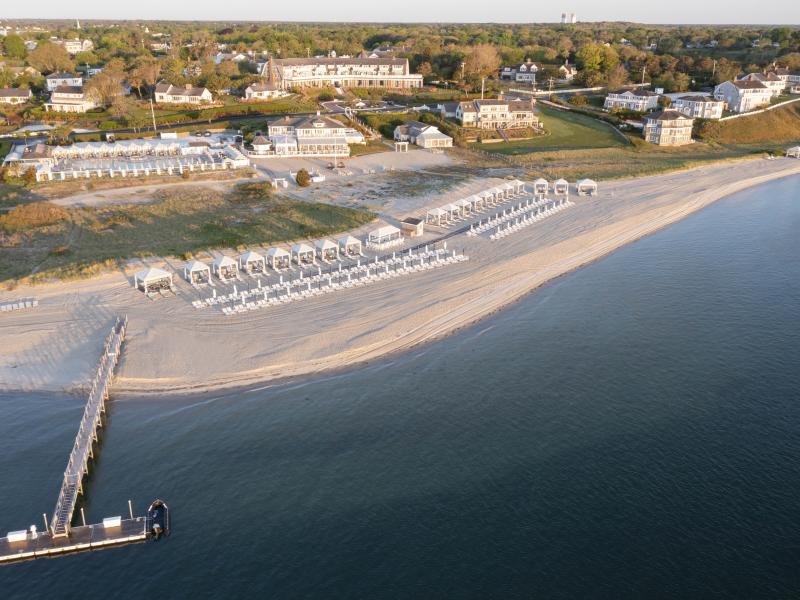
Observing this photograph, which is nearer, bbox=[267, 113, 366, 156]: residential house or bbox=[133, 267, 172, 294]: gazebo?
bbox=[133, 267, 172, 294]: gazebo

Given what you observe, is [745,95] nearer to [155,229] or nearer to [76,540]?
[155,229]

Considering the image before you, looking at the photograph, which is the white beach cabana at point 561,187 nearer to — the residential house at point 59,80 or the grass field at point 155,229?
the grass field at point 155,229

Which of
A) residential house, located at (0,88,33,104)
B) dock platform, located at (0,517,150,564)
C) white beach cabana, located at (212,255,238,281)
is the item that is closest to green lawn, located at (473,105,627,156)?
white beach cabana, located at (212,255,238,281)

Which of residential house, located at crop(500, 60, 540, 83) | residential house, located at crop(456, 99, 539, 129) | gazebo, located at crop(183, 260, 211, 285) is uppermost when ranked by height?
residential house, located at crop(500, 60, 540, 83)

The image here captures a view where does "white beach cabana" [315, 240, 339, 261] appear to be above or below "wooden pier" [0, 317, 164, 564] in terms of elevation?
above

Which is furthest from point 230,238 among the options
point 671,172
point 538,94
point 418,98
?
point 538,94

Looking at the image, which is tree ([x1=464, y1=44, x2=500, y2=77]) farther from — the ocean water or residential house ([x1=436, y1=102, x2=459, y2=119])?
the ocean water
